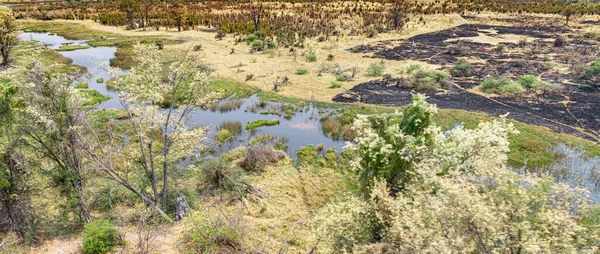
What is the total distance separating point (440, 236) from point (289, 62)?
110ft

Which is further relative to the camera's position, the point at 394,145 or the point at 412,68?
the point at 412,68

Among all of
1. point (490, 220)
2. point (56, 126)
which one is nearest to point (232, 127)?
point (56, 126)

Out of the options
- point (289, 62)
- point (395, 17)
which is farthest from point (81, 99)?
point (395, 17)

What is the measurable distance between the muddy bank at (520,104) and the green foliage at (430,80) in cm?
100

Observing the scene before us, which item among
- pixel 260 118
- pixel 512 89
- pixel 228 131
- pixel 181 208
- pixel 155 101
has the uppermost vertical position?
pixel 155 101

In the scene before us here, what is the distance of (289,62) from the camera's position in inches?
A: 1590

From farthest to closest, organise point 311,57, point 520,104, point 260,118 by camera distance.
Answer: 1. point 311,57
2. point 520,104
3. point 260,118

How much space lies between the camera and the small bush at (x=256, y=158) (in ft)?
68.9

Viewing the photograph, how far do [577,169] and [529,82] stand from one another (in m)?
13.6

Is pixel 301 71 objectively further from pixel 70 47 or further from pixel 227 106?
pixel 70 47

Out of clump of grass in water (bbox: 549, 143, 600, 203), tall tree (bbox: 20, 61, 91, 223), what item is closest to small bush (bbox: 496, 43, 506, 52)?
clump of grass in water (bbox: 549, 143, 600, 203)

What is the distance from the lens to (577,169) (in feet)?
65.1

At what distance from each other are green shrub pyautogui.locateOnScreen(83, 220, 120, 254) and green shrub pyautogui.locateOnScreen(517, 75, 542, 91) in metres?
33.3

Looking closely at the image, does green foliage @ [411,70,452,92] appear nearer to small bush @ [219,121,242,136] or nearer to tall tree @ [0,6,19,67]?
small bush @ [219,121,242,136]
